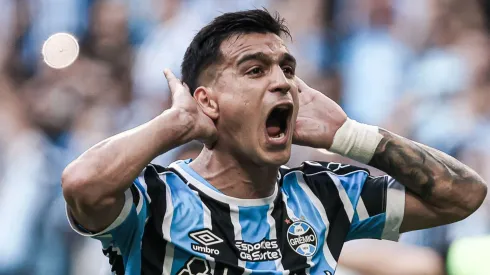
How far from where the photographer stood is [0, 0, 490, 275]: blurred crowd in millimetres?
5176

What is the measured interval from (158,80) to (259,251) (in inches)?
119

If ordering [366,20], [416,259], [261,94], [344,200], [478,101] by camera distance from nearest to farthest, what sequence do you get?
1. [261,94]
2. [344,200]
3. [416,259]
4. [478,101]
5. [366,20]

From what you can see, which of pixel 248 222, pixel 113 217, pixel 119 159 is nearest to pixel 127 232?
pixel 113 217

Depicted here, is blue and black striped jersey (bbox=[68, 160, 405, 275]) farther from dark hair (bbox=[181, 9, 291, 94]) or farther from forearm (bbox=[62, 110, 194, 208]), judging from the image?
dark hair (bbox=[181, 9, 291, 94])

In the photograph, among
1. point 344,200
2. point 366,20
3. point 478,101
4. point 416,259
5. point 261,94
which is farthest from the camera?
point 366,20

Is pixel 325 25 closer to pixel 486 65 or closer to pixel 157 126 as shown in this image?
pixel 486 65

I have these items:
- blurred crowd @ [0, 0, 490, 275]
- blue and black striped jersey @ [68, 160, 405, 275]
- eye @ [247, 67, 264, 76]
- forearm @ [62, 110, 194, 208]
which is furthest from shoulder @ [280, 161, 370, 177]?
blurred crowd @ [0, 0, 490, 275]

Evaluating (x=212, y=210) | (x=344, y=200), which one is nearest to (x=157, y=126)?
(x=212, y=210)

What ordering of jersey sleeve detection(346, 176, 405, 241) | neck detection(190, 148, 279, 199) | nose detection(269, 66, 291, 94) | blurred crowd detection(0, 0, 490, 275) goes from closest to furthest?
nose detection(269, 66, 291, 94)
neck detection(190, 148, 279, 199)
jersey sleeve detection(346, 176, 405, 241)
blurred crowd detection(0, 0, 490, 275)

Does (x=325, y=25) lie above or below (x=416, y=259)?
above

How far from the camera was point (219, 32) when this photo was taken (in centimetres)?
305

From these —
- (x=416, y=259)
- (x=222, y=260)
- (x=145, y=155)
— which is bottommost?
(x=416, y=259)

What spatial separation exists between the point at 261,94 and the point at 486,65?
282cm

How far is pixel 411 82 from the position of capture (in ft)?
17.8
